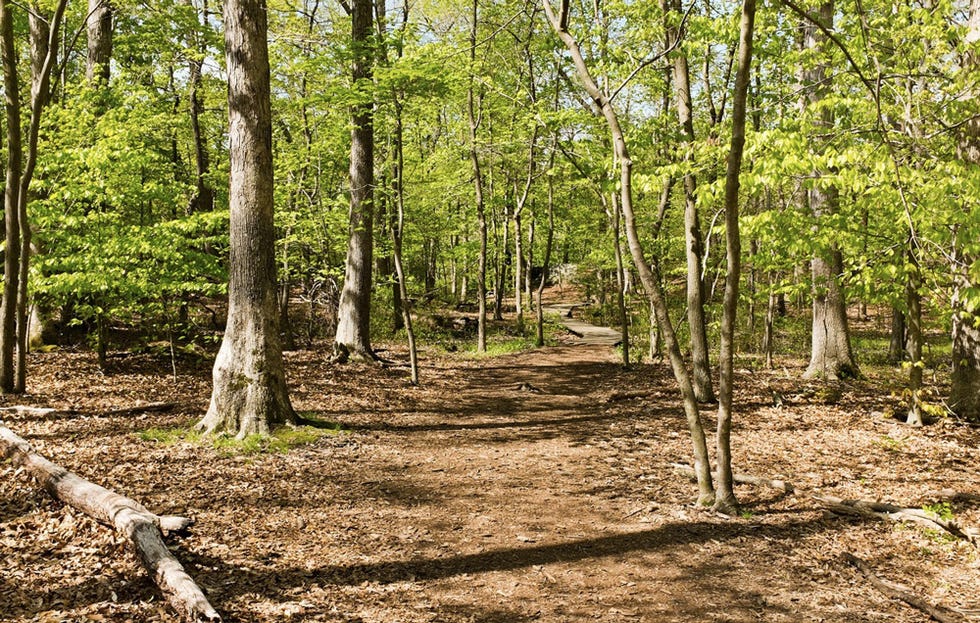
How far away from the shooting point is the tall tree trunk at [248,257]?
692 centimetres

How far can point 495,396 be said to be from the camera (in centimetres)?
1153

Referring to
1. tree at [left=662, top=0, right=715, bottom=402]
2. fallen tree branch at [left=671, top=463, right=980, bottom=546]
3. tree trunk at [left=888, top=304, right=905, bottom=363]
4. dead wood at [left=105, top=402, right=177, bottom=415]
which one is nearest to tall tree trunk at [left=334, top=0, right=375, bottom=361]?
dead wood at [left=105, top=402, right=177, bottom=415]

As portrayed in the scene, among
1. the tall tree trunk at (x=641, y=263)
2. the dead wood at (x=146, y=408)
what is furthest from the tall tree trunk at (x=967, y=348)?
the dead wood at (x=146, y=408)

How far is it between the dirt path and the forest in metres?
0.03

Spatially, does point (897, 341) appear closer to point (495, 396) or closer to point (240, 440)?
point (495, 396)

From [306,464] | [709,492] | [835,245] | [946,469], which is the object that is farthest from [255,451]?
[835,245]

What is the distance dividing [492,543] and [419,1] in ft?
75.8

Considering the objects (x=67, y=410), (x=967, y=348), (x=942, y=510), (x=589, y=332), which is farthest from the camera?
(x=589, y=332)

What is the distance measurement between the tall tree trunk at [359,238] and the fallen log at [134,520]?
7.61 m

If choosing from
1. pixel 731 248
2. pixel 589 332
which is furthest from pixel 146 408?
pixel 589 332

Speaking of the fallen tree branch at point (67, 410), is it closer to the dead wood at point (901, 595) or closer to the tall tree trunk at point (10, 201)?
the tall tree trunk at point (10, 201)

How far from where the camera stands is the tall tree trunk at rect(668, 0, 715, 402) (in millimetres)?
6703

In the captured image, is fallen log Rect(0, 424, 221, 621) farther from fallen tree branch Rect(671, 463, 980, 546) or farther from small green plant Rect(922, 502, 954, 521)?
small green plant Rect(922, 502, 954, 521)

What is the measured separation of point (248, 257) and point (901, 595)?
695cm
